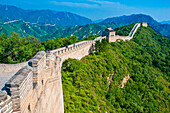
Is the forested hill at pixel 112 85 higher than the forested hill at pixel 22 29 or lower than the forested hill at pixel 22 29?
lower

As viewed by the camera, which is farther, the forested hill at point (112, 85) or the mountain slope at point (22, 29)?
the mountain slope at point (22, 29)

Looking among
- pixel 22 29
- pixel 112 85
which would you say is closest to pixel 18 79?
pixel 112 85

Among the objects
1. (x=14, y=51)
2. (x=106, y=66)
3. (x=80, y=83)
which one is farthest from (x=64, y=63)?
(x=106, y=66)

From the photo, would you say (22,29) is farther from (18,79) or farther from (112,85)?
(18,79)

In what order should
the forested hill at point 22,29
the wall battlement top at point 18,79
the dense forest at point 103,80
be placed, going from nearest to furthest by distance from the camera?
the wall battlement top at point 18,79
the dense forest at point 103,80
the forested hill at point 22,29

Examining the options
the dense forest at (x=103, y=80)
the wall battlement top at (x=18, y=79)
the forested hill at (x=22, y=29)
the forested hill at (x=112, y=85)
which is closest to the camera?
the wall battlement top at (x=18, y=79)

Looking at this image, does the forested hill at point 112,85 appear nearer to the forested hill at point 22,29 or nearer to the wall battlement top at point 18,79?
the wall battlement top at point 18,79

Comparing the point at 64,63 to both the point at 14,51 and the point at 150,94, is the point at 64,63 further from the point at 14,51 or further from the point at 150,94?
the point at 150,94

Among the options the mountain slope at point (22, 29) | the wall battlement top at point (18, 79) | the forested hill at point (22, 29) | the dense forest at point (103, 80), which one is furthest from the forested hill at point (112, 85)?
the mountain slope at point (22, 29)
